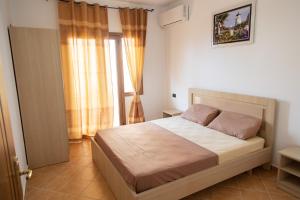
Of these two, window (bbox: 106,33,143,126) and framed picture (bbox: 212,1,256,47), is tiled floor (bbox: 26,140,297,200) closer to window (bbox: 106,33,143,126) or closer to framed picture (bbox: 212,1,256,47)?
window (bbox: 106,33,143,126)

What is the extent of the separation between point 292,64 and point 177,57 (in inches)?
89.1

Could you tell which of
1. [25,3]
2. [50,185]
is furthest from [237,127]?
[25,3]

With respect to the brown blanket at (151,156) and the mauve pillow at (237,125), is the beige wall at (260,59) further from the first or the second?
the brown blanket at (151,156)

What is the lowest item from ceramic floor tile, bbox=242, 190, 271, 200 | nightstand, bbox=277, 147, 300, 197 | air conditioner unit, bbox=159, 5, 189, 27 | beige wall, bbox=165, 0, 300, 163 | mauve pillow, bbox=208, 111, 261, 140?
ceramic floor tile, bbox=242, 190, 271, 200

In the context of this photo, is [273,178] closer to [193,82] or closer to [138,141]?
[138,141]

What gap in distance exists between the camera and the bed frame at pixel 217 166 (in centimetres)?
194

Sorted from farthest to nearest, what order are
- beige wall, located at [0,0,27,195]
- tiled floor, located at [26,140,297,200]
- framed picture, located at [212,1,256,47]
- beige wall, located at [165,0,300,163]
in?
framed picture, located at [212,1,256,47] < beige wall, located at [165,0,300,163] < tiled floor, located at [26,140,297,200] < beige wall, located at [0,0,27,195]

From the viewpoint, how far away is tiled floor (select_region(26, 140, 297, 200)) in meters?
2.29

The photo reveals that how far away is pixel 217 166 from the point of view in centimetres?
224

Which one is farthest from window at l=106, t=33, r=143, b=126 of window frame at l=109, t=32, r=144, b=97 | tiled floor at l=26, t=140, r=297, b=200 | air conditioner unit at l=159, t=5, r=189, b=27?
tiled floor at l=26, t=140, r=297, b=200

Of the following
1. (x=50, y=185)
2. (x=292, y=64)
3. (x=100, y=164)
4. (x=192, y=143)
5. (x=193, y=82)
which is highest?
(x=292, y=64)

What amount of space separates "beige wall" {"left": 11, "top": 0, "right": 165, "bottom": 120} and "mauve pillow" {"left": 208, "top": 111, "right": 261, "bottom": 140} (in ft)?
6.39

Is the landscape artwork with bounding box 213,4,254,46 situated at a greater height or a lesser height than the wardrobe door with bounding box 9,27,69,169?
greater

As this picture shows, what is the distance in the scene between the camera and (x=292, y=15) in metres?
2.33
